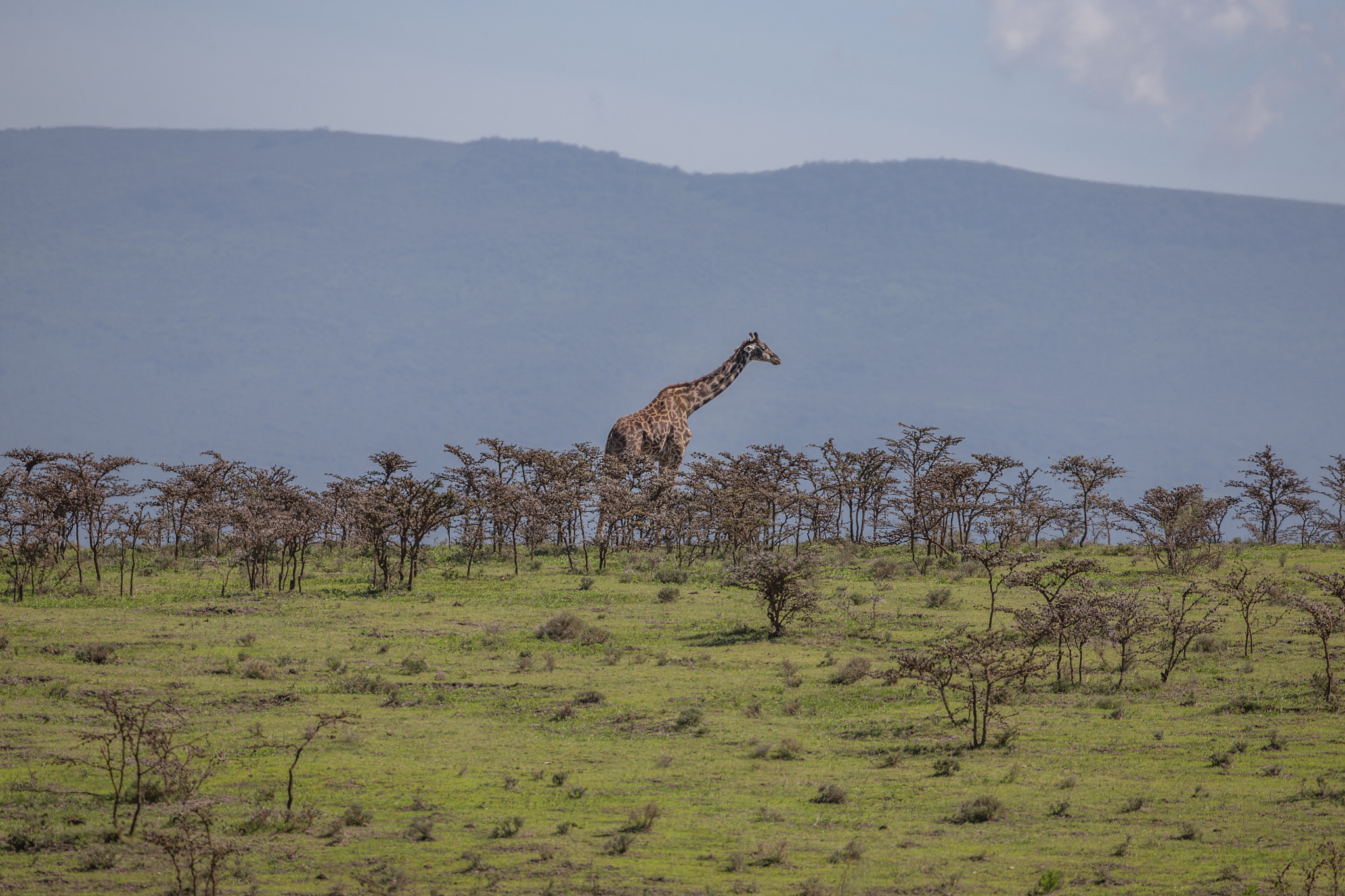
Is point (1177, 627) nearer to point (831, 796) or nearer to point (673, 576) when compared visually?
point (831, 796)

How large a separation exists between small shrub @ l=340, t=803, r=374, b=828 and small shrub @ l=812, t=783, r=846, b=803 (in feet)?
21.4

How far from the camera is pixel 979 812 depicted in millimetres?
18172

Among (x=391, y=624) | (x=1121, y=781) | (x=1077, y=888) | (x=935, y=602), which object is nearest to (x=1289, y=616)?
(x=935, y=602)

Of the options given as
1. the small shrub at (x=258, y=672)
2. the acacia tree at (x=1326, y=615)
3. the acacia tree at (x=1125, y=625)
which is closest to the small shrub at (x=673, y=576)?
the acacia tree at (x=1125, y=625)

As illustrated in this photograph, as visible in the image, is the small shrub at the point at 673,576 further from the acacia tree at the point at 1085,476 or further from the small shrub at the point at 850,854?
the small shrub at the point at 850,854

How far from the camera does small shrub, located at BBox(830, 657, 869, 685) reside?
2650 centimetres

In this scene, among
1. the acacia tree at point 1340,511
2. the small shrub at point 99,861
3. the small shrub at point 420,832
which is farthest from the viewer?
the acacia tree at point 1340,511

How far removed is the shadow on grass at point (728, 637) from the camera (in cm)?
3047

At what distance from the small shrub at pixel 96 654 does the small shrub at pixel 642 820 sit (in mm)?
14150

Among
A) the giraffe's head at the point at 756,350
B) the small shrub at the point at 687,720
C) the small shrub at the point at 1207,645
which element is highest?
the giraffe's head at the point at 756,350

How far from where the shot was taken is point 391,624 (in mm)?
31781

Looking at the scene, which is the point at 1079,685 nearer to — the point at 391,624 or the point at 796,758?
the point at 796,758

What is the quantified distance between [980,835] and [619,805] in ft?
17.0

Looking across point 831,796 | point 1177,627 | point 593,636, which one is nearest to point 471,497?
point 593,636
